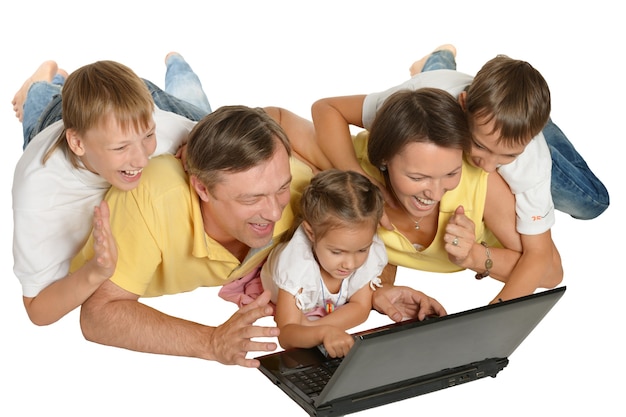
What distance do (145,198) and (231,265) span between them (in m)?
0.50

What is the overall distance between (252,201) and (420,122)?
2.40 feet

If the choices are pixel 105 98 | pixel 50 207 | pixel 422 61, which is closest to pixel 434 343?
pixel 105 98

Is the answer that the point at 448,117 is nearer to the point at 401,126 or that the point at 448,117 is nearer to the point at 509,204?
the point at 401,126

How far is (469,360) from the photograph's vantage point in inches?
174

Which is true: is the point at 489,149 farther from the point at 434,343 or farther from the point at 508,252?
the point at 434,343

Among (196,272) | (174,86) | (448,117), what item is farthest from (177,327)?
(174,86)

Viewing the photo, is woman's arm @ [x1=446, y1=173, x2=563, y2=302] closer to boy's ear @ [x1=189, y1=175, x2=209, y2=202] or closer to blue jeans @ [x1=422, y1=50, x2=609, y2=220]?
blue jeans @ [x1=422, y1=50, x2=609, y2=220]

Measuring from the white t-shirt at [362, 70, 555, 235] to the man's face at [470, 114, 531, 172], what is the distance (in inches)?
4.4

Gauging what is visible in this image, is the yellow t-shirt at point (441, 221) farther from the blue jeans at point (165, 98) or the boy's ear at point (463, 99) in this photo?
the blue jeans at point (165, 98)

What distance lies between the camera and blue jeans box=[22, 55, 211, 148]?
18.0 feet

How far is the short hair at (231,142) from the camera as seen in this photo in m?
4.46

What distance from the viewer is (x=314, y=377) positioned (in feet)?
14.3

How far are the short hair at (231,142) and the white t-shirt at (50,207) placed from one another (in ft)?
1.12

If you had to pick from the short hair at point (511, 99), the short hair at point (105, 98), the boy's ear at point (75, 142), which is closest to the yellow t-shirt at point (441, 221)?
the short hair at point (511, 99)
